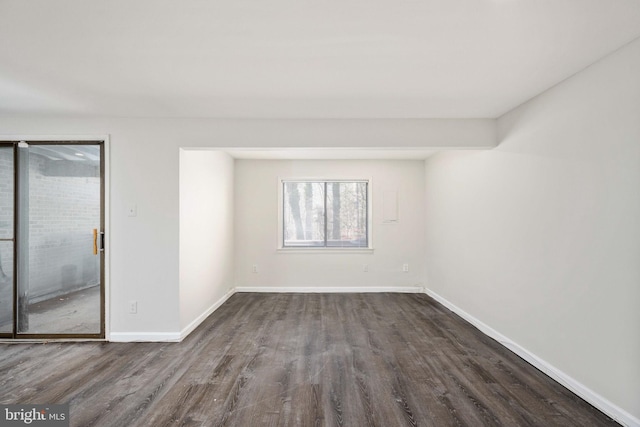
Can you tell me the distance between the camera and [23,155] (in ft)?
11.5

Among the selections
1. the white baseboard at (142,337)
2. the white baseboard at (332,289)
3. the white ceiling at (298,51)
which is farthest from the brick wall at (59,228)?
the white baseboard at (332,289)

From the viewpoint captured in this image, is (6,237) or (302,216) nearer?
(6,237)

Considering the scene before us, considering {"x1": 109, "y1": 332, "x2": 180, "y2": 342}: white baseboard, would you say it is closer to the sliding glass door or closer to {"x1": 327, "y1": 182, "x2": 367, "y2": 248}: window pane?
the sliding glass door

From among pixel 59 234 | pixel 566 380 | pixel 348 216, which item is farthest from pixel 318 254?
pixel 566 380

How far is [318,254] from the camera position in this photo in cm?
573

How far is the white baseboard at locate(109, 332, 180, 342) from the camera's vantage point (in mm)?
3467

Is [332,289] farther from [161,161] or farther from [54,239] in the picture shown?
[54,239]

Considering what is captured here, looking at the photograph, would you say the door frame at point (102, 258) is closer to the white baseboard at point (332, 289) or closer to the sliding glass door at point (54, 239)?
the sliding glass door at point (54, 239)

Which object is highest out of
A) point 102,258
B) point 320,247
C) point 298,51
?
point 298,51

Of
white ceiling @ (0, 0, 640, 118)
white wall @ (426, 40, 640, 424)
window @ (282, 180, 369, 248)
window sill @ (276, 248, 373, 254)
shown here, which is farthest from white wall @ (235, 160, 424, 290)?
Result: white ceiling @ (0, 0, 640, 118)

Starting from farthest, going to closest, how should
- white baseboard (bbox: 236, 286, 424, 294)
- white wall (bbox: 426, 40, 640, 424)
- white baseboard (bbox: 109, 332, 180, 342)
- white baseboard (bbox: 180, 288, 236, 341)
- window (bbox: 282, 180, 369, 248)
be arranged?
window (bbox: 282, 180, 369, 248), white baseboard (bbox: 236, 286, 424, 294), white baseboard (bbox: 180, 288, 236, 341), white baseboard (bbox: 109, 332, 180, 342), white wall (bbox: 426, 40, 640, 424)

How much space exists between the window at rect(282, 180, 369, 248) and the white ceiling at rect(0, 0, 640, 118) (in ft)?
9.09

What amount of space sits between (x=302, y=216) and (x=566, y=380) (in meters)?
4.22

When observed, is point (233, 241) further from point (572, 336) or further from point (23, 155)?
point (572, 336)
